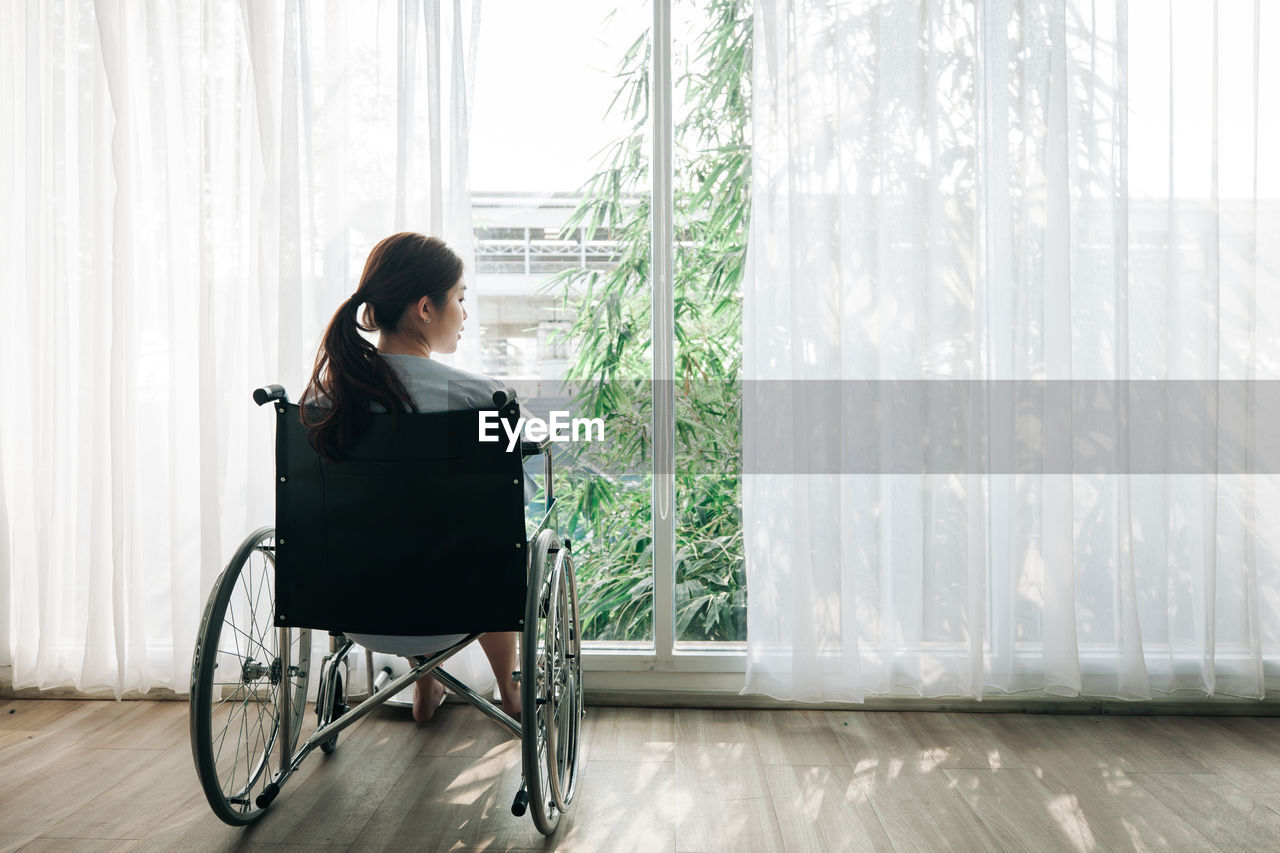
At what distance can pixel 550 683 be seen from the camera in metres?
1.52

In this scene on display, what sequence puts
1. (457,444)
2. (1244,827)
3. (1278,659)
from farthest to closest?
(1278,659) < (1244,827) < (457,444)

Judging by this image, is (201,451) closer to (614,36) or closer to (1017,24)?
(614,36)

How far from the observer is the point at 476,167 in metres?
2.22

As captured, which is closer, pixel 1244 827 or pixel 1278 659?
pixel 1244 827

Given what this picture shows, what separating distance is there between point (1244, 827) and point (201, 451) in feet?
8.28

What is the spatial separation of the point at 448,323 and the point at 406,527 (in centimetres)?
51

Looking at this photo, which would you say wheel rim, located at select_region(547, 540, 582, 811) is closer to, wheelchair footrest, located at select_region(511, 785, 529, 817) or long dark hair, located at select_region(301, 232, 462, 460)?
wheelchair footrest, located at select_region(511, 785, 529, 817)

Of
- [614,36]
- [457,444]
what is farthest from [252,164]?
[457,444]

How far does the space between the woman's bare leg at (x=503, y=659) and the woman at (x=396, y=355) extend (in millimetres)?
250

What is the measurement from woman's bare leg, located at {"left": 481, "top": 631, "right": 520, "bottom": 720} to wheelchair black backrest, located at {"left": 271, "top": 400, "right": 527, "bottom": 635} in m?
0.41

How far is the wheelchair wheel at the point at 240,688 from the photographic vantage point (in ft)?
4.80

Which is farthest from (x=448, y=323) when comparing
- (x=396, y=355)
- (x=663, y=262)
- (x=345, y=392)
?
(x=663, y=262)
